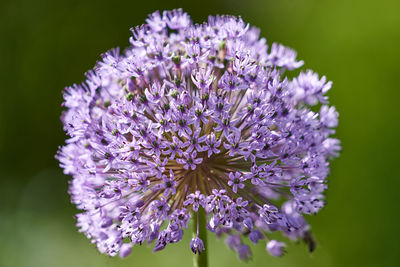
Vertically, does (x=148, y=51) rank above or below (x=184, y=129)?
above

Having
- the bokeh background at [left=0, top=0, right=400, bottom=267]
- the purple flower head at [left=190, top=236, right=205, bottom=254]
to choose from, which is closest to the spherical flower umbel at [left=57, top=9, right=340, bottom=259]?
the purple flower head at [left=190, top=236, right=205, bottom=254]

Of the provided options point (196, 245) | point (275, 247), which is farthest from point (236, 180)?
point (275, 247)

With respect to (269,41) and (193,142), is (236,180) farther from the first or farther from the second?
(269,41)

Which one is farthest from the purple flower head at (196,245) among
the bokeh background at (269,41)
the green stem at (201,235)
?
the bokeh background at (269,41)
